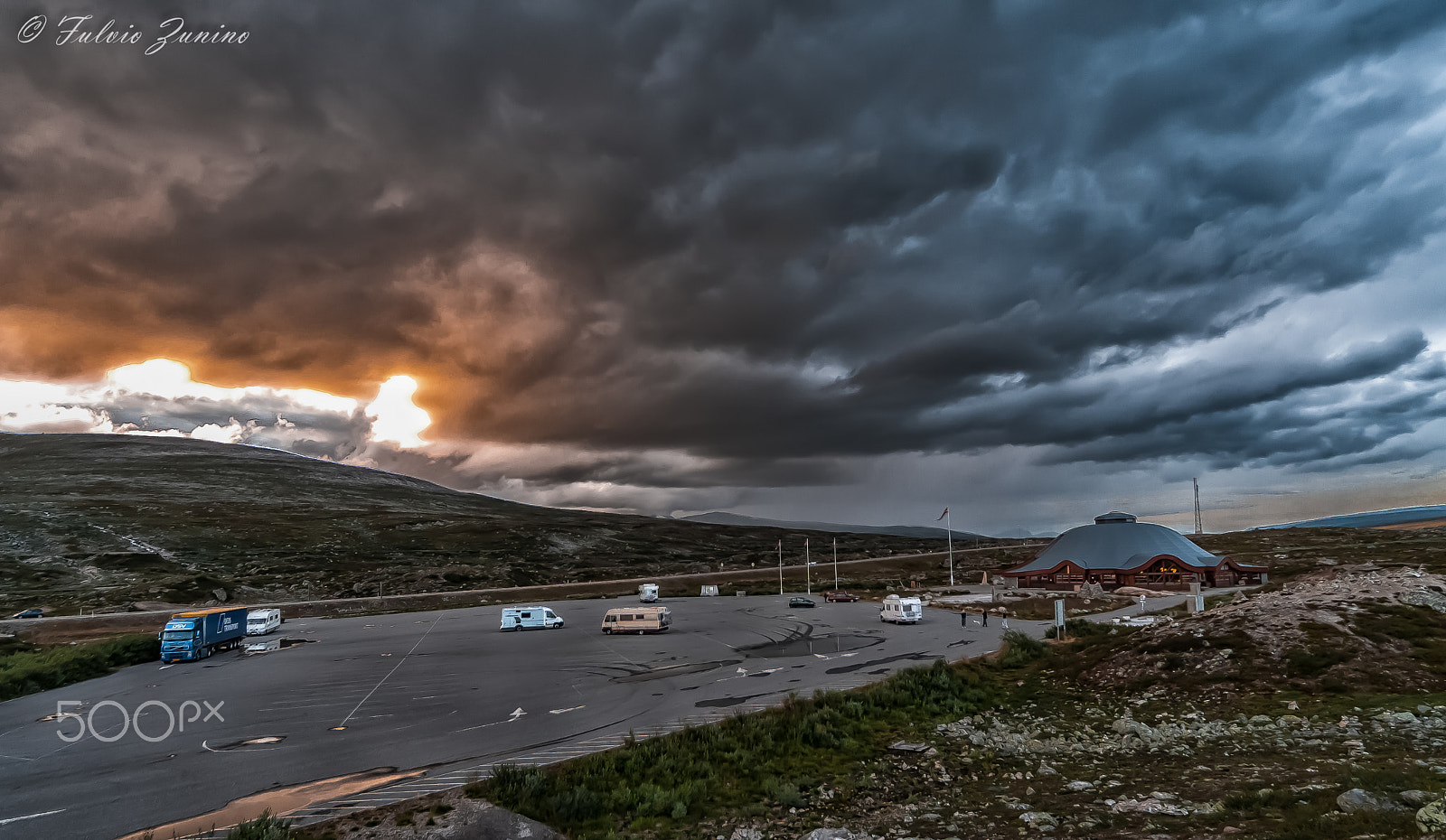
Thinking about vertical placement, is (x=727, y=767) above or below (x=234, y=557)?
above

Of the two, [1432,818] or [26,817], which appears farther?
[26,817]

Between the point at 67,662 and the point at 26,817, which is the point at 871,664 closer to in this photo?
the point at 26,817

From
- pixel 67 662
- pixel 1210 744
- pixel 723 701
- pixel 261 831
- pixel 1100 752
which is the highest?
pixel 261 831

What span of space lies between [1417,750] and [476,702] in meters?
34.2

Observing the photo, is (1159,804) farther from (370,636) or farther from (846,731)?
(370,636)

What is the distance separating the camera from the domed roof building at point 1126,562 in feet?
308

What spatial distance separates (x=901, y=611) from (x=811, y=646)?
16168 mm

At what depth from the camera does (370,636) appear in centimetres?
6112

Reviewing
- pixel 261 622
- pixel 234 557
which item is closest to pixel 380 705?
pixel 261 622

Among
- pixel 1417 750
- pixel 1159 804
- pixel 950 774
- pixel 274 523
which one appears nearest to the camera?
pixel 1159 804

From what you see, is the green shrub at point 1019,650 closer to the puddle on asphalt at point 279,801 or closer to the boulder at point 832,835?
the boulder at point 832,835

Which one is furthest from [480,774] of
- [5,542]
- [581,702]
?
[5,542]

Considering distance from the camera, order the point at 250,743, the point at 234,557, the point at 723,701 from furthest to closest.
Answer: the point at 234,557 < the point at 723,701 < the point at 250,743

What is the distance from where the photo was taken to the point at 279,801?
1889 cm
